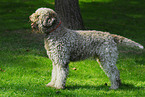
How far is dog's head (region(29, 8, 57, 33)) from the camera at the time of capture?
556cm

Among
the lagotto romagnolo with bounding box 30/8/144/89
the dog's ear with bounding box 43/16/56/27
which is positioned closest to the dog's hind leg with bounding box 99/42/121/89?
the lagotto romagnolo with bounding box 30/8/144/89

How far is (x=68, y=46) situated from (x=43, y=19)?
85 cm

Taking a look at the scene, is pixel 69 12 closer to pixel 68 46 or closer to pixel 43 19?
pixel 68 46

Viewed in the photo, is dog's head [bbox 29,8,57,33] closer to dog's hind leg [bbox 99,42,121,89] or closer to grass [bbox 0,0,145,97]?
dog's hind leg [bbox 99,42,121,89]

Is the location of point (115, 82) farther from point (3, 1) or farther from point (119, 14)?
point (3, 1)

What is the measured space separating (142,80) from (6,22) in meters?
12.4

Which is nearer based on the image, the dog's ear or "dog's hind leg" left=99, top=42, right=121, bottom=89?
the dog's ear

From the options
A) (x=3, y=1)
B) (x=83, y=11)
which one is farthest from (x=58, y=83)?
(x=3, y=1)

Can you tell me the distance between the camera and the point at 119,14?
75.5 feet

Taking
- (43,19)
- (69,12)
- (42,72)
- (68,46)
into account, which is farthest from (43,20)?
(69,12)

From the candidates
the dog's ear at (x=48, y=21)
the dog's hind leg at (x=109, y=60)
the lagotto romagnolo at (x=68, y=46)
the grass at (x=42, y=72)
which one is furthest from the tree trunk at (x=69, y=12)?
the dog's ear at (x=48, y=21)

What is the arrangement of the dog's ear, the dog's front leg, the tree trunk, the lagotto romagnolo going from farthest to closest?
the tree trunk < the dog's front leg < the lagotto romagnolo < the dog's ear

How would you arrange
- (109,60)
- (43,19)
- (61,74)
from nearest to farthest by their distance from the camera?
(43,19) < (61,74) < (109,60)

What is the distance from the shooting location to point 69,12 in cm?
1222
